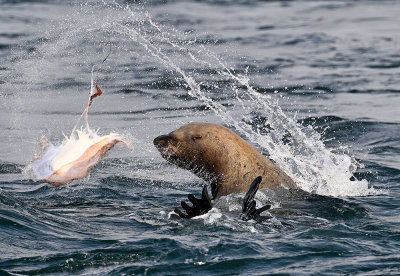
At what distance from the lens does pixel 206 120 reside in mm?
13312

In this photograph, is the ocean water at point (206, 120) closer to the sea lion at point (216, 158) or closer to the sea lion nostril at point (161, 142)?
the sea lion at point (216, 158)

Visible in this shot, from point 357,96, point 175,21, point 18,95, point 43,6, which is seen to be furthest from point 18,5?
point 357,96

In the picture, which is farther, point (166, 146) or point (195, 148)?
point (195, 148)

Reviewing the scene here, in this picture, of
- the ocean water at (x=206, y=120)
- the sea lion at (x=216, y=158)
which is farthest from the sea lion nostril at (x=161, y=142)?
the ocean water at (x=206, y=120)

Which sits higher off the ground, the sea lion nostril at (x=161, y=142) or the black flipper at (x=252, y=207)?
the sea lion nostril at (x=161, y=142)

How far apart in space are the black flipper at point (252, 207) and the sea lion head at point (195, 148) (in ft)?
3.22

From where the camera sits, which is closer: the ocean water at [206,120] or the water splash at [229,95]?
the ocean water at [206,120]

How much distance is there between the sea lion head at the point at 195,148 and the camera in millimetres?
8242

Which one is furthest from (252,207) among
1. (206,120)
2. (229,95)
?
(229,95)

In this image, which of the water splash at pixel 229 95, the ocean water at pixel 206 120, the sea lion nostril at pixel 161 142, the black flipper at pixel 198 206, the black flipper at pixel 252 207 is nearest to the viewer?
the ocean water at pixel 206 120

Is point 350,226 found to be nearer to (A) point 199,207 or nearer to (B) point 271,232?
(B) point 271,232

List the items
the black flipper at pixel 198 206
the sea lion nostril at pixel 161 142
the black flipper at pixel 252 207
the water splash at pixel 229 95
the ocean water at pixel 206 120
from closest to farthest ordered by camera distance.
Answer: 1. the ocean water at pixel 206 120
2. the black flipper at pixel 252 207
3. the black flipper at pixel 198 206
4. the sea lion nostril at pixel 161 142
5. the water splash at pixel 229 95

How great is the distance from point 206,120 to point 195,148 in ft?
16.5

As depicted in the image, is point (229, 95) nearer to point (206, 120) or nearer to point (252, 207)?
point (206, 120)
